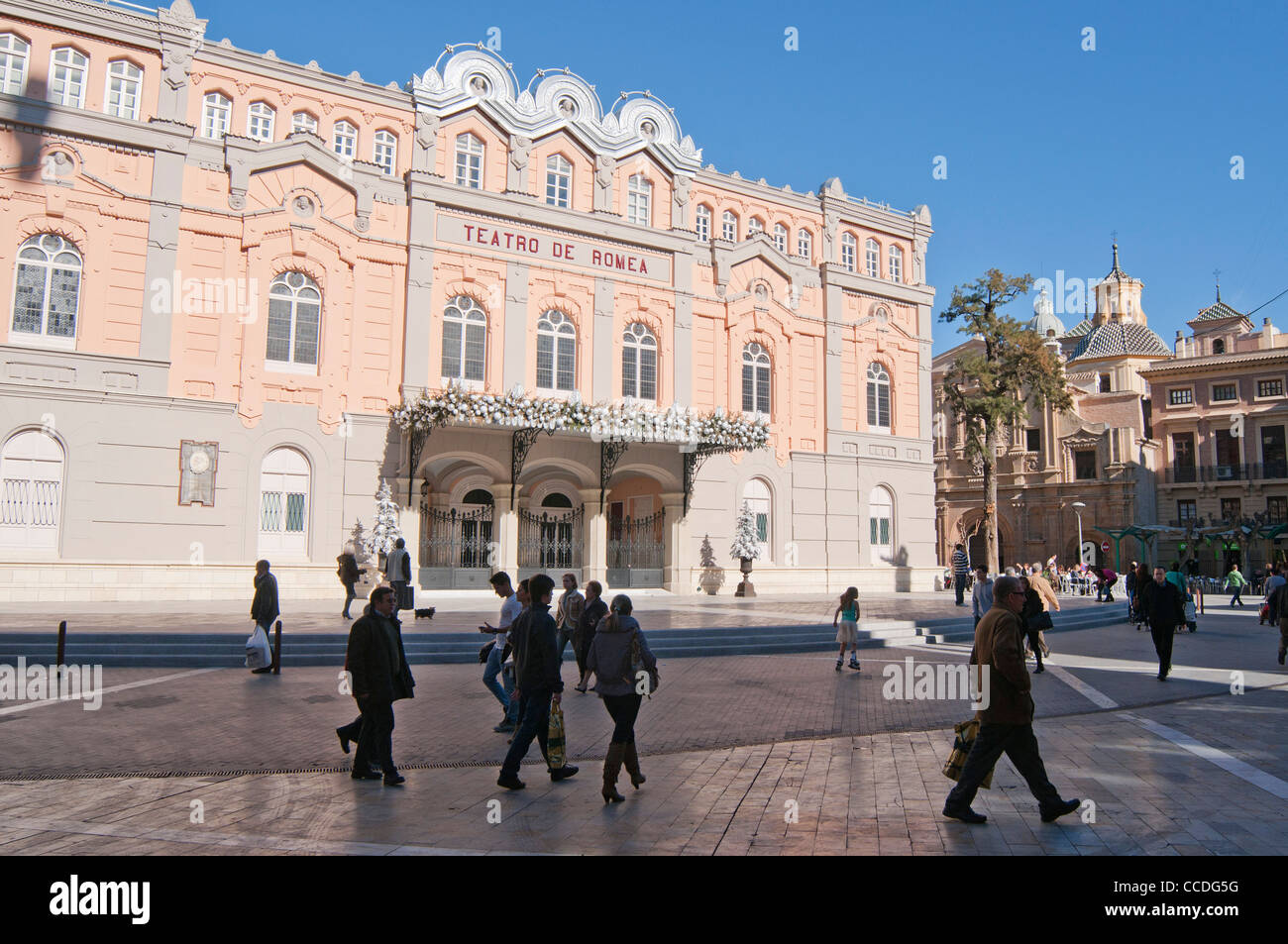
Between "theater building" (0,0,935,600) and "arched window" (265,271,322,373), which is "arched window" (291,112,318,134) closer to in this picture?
"theater building" (0,0,935,600)

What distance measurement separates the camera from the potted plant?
2702 cm

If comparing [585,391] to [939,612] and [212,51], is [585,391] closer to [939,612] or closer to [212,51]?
[939,612]

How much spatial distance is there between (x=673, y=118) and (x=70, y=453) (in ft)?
65.8

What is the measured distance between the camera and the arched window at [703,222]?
30.0 m

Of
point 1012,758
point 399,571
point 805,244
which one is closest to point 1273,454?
point 805,244

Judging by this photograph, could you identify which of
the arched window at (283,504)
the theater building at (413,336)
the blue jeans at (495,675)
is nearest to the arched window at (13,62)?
the theater building at (413,336)

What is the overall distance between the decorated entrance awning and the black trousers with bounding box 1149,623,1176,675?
529 inches

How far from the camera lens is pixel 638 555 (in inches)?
1104

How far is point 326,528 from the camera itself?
23031mm

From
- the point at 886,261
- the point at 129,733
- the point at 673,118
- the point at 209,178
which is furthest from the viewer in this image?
the point at 886,261

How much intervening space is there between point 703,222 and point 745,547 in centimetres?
1115

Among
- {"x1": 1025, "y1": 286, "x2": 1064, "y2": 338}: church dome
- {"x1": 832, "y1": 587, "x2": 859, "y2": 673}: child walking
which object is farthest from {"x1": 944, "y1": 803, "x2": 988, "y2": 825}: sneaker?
{"x1": 1025, "y1": 286, "x2": 1064, "y2": 338}: church dome

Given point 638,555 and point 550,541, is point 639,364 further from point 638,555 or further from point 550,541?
point 550,541
